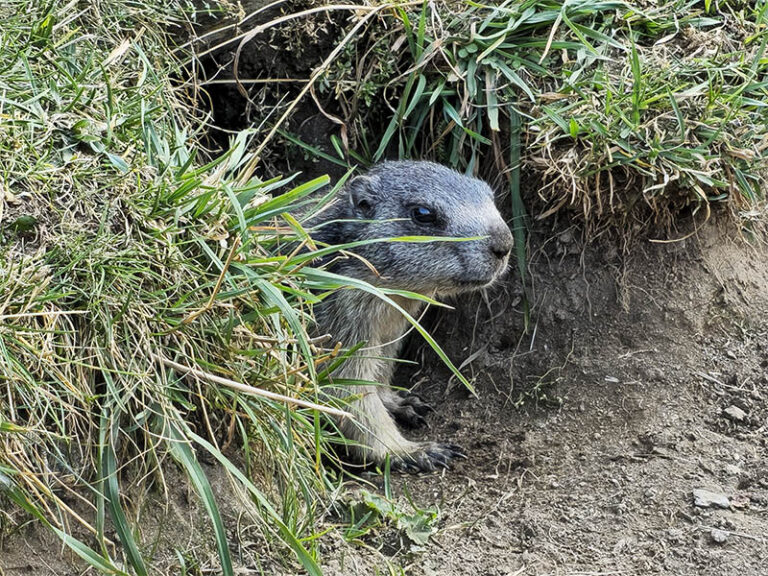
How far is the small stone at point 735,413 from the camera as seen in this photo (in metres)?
4.75

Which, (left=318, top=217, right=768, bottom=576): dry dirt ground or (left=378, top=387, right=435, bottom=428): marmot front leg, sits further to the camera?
(left=378, top=387, right=435, bottom=428): marmot front leg

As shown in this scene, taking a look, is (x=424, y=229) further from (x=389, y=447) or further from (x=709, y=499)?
(x=709, y=499)

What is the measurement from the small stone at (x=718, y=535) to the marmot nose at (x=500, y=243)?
5.54ft

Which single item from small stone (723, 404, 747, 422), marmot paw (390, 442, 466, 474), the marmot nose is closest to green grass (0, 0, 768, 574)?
the marmot nose

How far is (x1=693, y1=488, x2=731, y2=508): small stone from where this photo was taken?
4117mm

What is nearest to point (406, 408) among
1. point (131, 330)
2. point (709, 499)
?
point (709, 499)

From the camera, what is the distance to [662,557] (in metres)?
3.88

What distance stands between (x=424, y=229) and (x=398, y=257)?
0.74 feet

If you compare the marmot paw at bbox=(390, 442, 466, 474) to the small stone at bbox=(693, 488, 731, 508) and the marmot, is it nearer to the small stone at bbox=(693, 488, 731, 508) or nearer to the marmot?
the marmot

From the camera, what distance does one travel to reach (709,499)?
4.16 metres

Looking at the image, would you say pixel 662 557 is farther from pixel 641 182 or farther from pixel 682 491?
pixel 641 182

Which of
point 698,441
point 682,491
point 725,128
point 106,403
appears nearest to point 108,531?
point 106,403

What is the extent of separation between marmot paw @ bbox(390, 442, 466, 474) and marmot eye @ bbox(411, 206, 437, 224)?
127cm

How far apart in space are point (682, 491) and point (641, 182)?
68.6 inches
